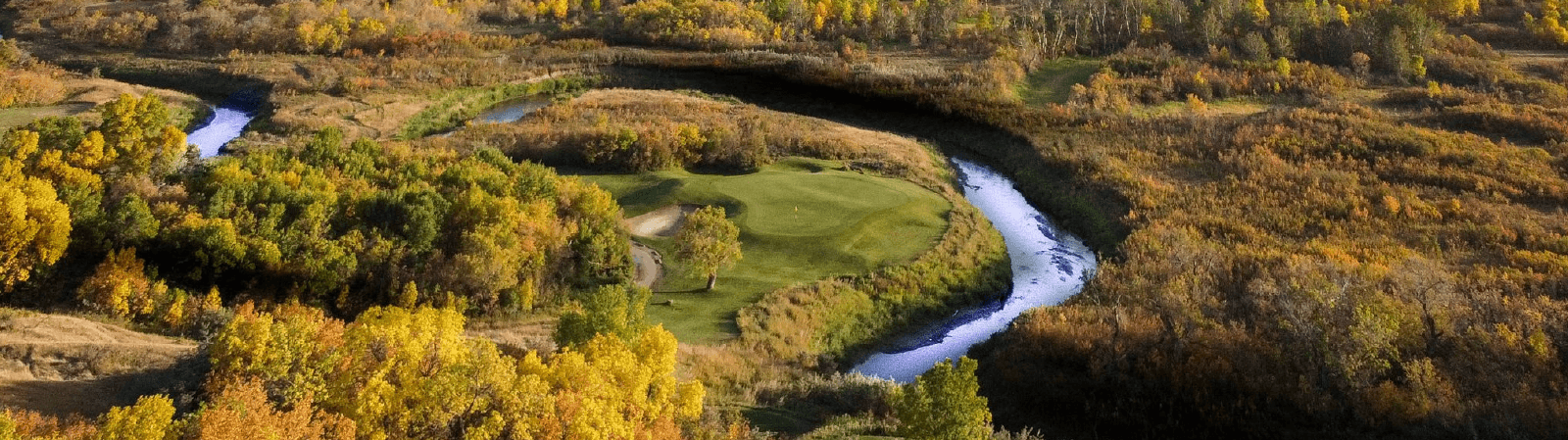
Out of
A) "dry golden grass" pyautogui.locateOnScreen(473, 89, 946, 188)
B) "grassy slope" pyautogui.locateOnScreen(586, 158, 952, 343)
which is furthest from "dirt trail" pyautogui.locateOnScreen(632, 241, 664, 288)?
"dry golden grass" pyautogui.locateOnScreen(473, 89, 946, 188)

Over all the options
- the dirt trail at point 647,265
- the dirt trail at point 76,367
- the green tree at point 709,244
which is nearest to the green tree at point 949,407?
the dirt trail at point 76,367

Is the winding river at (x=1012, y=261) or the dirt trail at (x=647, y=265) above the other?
the dirt trail at (x=647, y=265)

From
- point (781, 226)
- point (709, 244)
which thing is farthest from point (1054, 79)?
point (709, 244)

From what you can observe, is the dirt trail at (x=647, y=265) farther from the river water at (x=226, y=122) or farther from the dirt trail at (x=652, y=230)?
the river water at (x=226, y=122)

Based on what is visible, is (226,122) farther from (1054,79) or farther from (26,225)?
(1054,79)

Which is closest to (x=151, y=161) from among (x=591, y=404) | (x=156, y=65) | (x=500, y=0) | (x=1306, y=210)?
(x=591, y=404)

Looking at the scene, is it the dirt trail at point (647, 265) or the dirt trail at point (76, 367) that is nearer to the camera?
the dirt trail at point (76, 367)

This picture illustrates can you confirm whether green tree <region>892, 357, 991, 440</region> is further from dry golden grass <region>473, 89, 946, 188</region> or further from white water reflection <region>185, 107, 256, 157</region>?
white water reflection <region>185, 107, 256, 157</region>
